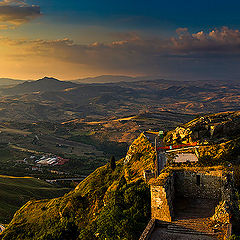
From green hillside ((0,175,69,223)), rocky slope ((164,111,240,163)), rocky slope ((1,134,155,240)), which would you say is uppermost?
rocky slope ((164,111,240,163))

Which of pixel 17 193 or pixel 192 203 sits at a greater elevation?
pixel 192 203

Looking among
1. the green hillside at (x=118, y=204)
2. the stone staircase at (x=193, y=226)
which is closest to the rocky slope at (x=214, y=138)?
the green hillside at (x=118, y=204)

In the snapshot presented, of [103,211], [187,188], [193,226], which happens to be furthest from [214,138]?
[193,226]

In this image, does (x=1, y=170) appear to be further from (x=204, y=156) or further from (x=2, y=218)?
(x=204, y=156)

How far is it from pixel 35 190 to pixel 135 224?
382 feet

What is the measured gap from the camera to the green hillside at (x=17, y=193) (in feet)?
354

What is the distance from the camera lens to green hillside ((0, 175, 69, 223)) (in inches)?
4249

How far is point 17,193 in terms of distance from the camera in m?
126

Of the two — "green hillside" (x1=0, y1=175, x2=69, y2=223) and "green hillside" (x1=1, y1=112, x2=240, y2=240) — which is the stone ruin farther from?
"green hillside" (x1=0, y1=175, x2=69, y2=223)

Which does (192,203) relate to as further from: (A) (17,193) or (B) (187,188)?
(A) (17,193)

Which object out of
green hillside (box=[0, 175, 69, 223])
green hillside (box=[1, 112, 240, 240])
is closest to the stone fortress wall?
green hillside (box=[1, 112, 240, 240])

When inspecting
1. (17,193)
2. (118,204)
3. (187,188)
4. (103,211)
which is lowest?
(17,193)

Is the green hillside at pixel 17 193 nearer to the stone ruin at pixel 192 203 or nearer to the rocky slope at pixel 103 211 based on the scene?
the rocky slope at pixel 103 211

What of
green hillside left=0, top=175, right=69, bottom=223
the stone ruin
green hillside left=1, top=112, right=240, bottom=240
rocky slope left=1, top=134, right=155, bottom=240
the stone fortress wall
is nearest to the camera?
the stone ruin
